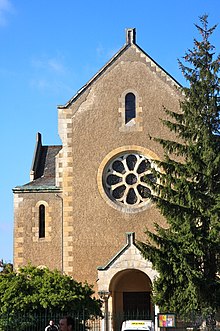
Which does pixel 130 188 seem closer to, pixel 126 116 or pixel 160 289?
pixel 126 116

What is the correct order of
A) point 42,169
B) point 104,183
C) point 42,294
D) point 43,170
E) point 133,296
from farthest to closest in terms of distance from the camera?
point 42,169
point 43,170
point 104,183
point 133,296
point 42,294

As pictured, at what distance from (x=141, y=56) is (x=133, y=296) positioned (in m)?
11.0

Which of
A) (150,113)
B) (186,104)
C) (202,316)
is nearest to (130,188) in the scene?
(150,113)

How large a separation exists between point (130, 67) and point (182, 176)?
792 cm

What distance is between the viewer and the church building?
29938mm

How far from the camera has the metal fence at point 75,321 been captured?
22406mm

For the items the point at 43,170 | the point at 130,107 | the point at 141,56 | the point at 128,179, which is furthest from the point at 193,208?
the point at 43,170

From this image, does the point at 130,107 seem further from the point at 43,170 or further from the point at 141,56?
the point at 43,170

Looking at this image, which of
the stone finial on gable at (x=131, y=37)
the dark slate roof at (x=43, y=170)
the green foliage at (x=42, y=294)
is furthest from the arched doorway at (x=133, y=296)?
the stone finial on gable at (x=131, y=37)

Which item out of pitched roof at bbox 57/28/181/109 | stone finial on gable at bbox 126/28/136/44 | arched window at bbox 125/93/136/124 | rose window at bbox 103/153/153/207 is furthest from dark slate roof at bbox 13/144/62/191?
stone finial on gable at bbox 126/28/136/44

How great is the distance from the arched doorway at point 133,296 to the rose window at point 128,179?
10.7ft

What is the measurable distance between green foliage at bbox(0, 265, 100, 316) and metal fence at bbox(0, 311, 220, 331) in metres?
0.28

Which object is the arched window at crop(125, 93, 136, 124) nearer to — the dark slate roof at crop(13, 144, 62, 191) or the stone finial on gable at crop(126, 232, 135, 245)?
the dark slate roof at crop(13, 144, 62, 191)

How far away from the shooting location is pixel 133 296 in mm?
30141
